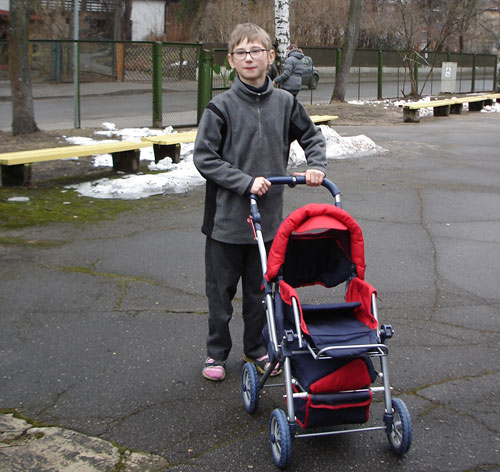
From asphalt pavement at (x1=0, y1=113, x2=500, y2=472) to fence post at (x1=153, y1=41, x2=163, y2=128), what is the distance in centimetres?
638

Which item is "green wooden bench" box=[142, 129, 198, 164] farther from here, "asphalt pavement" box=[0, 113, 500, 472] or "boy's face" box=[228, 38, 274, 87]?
"boy's face" box=[228, 38, 274, 87]

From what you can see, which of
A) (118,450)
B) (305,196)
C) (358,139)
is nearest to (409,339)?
(118,450)

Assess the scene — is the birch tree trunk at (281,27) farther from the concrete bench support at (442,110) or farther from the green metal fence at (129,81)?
the concrete bench support at (442,110)

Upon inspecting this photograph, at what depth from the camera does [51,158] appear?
8.88 metres

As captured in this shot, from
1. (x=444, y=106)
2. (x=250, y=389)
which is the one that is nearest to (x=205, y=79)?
(x=444, y=106)

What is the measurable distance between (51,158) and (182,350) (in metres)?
5.12

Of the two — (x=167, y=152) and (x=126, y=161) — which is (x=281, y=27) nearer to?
(x=167, y=152)

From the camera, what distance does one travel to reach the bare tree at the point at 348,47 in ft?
73.9

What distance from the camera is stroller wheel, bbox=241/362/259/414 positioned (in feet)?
12.0

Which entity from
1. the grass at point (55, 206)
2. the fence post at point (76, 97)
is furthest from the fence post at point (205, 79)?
the grass at point (55, 206)

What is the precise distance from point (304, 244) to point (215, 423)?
1.05 meters

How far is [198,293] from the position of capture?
560 centimetres

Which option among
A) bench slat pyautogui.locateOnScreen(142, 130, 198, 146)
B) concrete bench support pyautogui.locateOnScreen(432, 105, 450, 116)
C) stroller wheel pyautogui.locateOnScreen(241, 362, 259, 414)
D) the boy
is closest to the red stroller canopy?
the boy

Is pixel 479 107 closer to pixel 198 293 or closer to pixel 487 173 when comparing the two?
pixel 487 173
